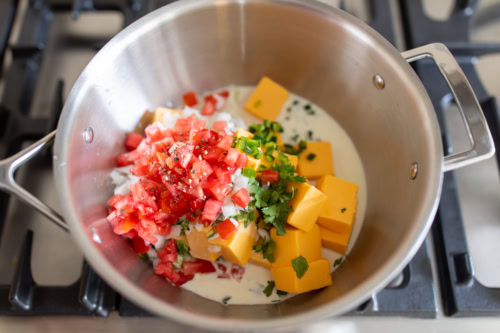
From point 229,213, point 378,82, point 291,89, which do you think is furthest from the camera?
point 291,89

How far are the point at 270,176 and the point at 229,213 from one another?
0.47ft

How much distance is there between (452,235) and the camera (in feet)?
Answer: 3.70

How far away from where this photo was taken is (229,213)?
1007 mm

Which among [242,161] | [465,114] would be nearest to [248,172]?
[242,161]

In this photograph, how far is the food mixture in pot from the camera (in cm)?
101

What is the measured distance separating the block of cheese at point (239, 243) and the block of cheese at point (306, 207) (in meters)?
0.10

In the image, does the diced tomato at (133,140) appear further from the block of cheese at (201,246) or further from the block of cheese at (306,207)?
the block of cheese at (306,207)

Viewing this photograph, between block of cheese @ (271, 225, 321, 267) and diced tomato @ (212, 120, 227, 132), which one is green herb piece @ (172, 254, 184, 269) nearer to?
block of cheese @ (271, 225, 321, 267)

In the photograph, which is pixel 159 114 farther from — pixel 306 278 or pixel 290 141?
pixel 306 278

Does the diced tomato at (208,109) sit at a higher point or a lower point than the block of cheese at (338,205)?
higher

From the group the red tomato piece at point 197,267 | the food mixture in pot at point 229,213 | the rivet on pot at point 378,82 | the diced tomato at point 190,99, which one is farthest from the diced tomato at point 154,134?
the rivet on pot at point 378,82

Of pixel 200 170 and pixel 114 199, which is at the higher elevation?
pixel 200 170

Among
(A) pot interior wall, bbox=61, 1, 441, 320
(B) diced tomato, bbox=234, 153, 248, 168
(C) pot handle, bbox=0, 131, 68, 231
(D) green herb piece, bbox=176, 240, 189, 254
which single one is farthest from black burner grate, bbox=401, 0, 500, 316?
(C) pot handle, bbox=0, 131, 68, 231

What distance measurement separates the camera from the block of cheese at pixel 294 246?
1.02 metres
